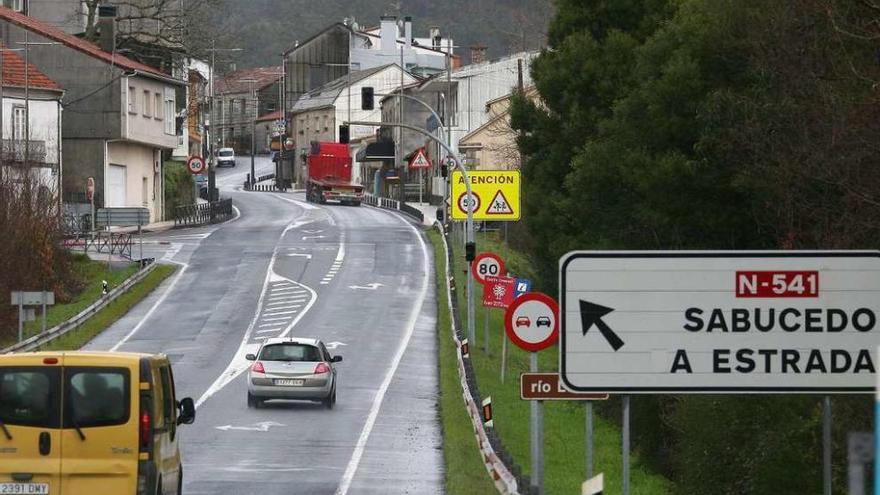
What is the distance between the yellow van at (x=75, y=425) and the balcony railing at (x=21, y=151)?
108 feet

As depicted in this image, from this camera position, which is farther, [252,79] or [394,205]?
[252,79]

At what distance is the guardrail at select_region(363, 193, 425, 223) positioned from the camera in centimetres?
8049

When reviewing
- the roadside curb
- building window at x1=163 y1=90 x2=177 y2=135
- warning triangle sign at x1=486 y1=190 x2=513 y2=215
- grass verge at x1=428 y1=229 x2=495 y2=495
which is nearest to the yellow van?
the roadside curb

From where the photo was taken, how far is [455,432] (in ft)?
92.0

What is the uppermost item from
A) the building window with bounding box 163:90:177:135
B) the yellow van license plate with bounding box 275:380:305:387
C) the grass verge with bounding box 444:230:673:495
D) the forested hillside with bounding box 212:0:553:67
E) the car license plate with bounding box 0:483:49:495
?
the forested hillside with bounding box 212:0:553:67

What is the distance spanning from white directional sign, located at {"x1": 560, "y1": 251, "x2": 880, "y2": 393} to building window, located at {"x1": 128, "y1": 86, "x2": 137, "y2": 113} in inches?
2577

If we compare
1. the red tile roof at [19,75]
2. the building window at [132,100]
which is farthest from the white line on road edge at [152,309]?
the building window at [132,100]

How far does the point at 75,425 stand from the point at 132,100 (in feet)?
198

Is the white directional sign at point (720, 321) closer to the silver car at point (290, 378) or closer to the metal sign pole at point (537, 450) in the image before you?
the metal sign pole at point (537, 450)

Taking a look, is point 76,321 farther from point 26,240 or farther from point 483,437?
point 483,437

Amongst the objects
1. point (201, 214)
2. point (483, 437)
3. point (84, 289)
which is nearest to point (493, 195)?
point (483, 437)

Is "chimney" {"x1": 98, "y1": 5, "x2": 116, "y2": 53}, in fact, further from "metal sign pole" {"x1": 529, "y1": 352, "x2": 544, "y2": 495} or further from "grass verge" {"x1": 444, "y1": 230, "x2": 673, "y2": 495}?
"metal sign pole" {"x1": 529, "y1": 352, "x2": 544, "y2": 495}

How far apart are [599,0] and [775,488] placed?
2346cm

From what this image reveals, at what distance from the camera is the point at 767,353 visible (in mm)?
10531
